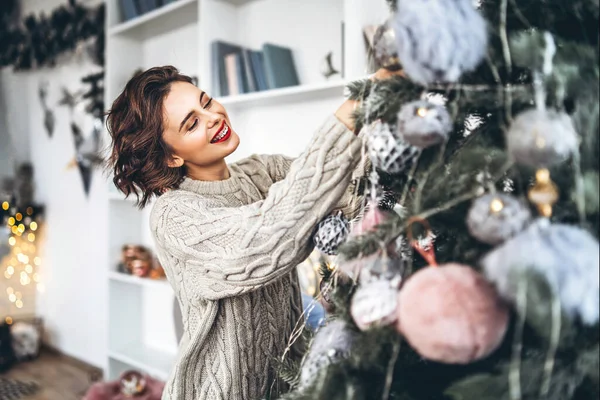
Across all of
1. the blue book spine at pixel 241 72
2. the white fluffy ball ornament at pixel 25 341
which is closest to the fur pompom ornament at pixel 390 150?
the blue book spine at pixel 241 72

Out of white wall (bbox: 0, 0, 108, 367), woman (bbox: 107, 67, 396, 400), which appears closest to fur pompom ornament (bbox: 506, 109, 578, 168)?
woman (bbox: 107, 67, 396, 400)

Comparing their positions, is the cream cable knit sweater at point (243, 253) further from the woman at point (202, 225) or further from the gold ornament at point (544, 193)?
the gold ornament at point (544, 193)

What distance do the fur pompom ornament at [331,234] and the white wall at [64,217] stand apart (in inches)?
106

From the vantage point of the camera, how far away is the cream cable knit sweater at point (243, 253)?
674 millimetres

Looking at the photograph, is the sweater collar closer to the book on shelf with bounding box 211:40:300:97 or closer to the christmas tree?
the christmas tree

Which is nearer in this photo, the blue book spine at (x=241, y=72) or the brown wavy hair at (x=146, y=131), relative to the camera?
the brown wavy hair at (x=146, y=131)

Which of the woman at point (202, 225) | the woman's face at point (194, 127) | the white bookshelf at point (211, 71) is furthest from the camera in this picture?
the white bookshelf at point (211, 71)

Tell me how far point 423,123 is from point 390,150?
53 mm

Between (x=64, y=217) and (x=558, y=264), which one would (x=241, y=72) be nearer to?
(x=558, y=264)

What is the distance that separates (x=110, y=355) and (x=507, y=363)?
8.83ft

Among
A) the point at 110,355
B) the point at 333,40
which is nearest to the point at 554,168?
the point at 333,40

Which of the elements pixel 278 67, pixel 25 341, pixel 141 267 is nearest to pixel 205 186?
pixel 278 67

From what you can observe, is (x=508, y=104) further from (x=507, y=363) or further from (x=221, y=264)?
(x=221, y=264)

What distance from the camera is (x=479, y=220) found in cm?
45
